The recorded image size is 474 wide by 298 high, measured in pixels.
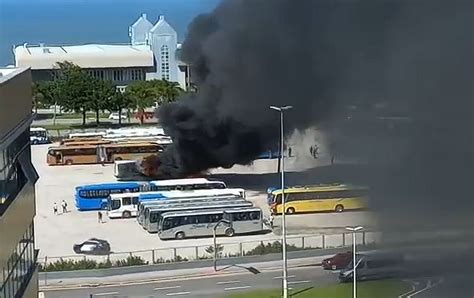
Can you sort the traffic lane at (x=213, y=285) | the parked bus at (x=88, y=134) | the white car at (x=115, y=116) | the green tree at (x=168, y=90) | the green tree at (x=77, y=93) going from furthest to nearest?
the white car at (x=115, y=116) → the green tree at (x=77, y=93) → the green tree at (x=168, y=90) → the parked bus at (x=88, y=134) → the traffic lane at (x=213, y=285)

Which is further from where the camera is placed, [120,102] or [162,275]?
[120,102]

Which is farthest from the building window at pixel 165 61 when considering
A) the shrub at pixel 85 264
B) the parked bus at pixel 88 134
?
the shrub at pixel 85 264

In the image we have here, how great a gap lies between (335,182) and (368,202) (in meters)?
1.31

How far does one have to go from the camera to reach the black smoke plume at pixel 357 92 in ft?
7.97

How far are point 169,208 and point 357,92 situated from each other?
9.83ft

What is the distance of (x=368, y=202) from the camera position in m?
3.28

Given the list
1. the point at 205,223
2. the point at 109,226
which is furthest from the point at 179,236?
the point at 109,226

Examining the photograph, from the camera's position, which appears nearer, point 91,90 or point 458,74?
point 458,74

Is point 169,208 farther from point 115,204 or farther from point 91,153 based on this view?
point 91,153

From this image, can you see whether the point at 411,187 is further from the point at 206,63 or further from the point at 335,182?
the point at 206,63

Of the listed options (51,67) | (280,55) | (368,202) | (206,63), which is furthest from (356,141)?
(51,67)

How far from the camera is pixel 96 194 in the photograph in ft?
24.9

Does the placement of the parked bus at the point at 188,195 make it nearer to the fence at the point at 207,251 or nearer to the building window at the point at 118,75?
the fence at the point at 207,251

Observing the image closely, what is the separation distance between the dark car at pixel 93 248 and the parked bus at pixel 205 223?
1.72ft
